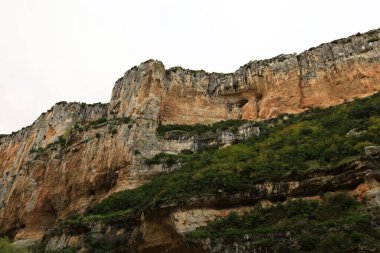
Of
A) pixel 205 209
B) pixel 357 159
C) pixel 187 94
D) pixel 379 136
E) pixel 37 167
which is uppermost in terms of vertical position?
pixel 187 94

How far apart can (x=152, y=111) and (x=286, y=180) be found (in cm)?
2160

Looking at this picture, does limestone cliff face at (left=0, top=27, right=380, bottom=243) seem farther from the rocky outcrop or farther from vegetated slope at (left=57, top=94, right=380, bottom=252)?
the rocky outcrop

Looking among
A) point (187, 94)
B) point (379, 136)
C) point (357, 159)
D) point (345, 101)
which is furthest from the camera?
point (187, 94)

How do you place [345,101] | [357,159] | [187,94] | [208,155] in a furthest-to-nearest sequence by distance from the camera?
[187,94] → [345,101] → [208,155] → [357,159]

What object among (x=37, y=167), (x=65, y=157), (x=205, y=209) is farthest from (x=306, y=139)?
(x=37, y=167)

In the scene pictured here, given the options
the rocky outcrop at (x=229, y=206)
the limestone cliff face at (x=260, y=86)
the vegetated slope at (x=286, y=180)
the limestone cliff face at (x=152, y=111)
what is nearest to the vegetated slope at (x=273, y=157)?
the vegetated slope at (x=286, y=180)

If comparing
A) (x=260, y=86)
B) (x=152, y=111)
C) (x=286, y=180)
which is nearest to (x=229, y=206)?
(x=286, y=180)

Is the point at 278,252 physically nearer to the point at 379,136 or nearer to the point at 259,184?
the point at 259,184

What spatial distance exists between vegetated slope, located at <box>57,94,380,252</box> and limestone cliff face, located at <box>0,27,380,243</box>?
4.28m

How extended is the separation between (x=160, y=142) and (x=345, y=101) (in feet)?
56.5

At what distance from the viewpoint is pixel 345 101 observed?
44.1 meters

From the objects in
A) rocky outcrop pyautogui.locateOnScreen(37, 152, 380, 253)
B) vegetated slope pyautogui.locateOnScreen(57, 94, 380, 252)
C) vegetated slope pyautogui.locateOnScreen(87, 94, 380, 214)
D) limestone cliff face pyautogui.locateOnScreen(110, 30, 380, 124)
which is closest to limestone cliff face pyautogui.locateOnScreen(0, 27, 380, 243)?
limestone cliff face pyautogui.locateOnScreen(110, 30, 380, 124)

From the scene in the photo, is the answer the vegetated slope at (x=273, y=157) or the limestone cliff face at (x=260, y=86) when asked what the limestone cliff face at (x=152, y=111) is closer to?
the limestone cliff face at (x=260, y=86)

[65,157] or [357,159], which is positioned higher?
[65,157]
